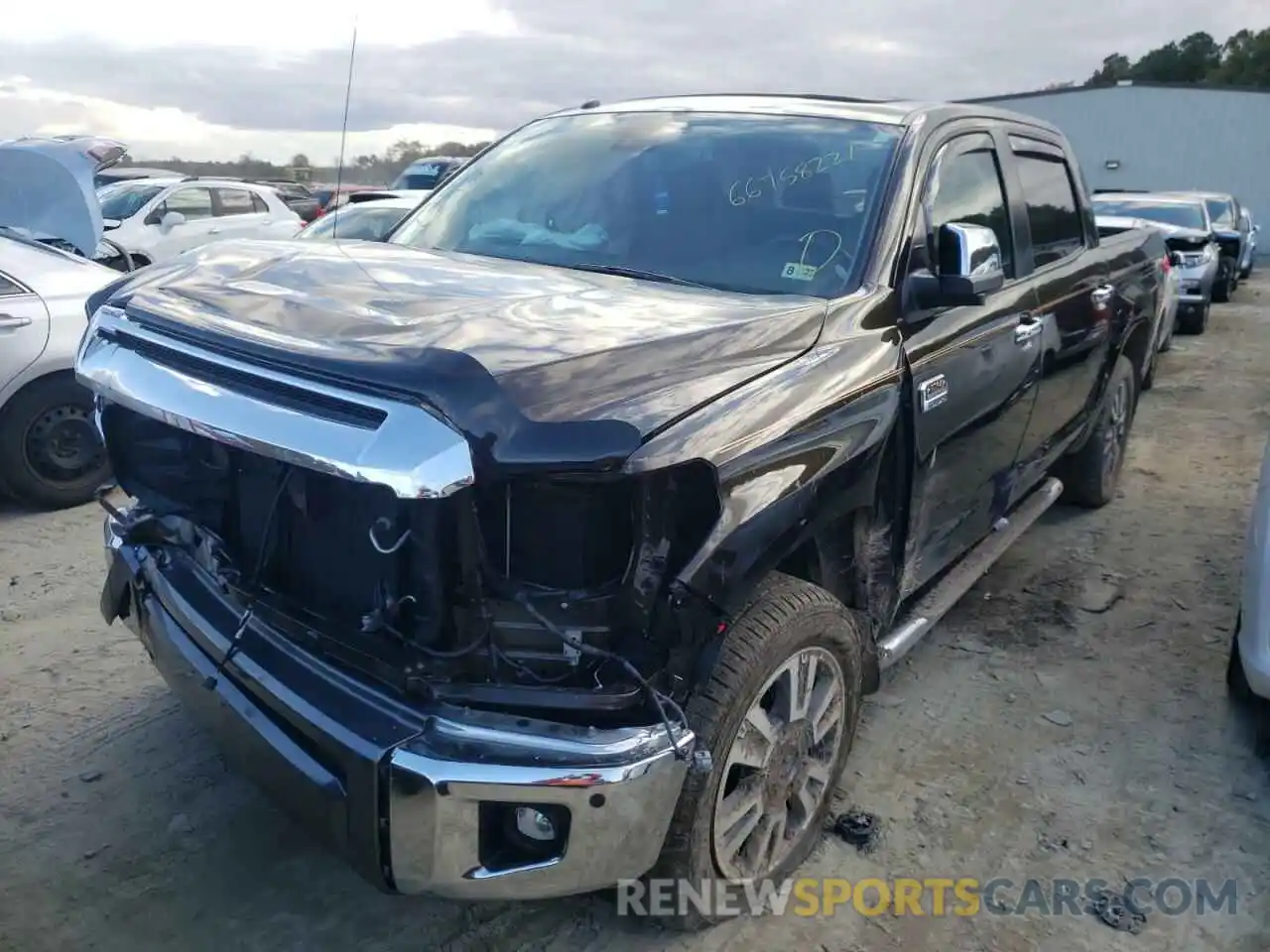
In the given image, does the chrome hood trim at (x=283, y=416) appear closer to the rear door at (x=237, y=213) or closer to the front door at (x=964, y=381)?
the front door at (x=964, y=381)

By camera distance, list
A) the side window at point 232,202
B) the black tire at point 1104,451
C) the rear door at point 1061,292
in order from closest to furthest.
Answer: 1. the rear door at point 1061,292
2. the black tire at point 1104,451
3. the side window at point 232,202

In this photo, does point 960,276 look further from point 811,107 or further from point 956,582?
point 956,582

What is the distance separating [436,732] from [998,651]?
283 centimetres

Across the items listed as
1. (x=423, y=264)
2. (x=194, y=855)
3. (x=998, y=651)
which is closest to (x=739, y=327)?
(x=423, y=264)

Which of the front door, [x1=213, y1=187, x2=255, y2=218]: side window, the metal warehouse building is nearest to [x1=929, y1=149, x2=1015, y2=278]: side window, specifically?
the front door

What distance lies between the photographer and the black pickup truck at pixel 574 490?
2.02 m

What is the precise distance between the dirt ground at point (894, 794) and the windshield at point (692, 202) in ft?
5.34

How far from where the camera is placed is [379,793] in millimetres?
1997

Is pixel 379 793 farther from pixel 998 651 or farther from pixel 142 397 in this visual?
pixel 998 651

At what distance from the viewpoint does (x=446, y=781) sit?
1.96 meters

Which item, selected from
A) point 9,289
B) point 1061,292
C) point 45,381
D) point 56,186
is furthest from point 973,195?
point 56,186

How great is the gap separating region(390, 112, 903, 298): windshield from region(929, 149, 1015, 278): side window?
0.78 feet

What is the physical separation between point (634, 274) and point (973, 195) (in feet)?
4.54

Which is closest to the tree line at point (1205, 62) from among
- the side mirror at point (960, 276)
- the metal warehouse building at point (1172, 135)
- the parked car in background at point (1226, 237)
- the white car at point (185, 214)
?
the metal warehouse building at point (1172, 135)
